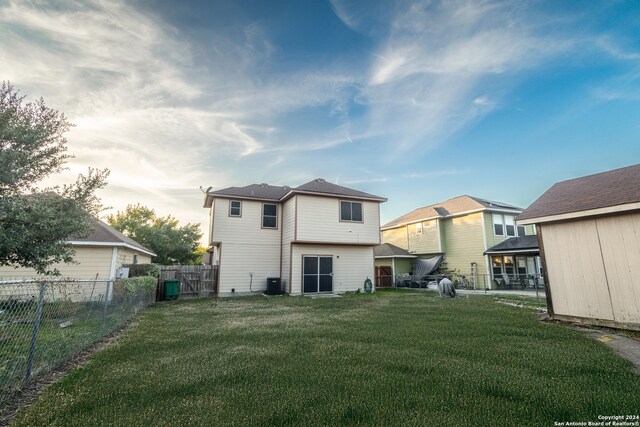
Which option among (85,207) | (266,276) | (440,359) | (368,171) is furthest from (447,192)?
(85,207)

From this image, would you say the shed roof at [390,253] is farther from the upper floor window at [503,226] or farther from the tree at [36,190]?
the tree at [36,190]

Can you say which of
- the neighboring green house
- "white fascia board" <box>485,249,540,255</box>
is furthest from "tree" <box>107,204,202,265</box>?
"white fascia board" <box>485,249,540,255</box>

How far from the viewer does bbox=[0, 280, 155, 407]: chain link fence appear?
10.5ft

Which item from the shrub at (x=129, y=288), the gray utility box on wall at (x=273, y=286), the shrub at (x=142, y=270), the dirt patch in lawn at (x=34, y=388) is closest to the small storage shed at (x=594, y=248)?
the dirt patch in lawn at (x=34, y=388)

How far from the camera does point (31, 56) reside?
7195 millimetres

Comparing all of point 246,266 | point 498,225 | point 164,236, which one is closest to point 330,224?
point 246,266

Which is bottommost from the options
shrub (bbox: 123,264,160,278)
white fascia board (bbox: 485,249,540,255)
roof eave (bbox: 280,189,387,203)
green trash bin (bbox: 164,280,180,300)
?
green trash bin (bbox: 164,280,180,300)

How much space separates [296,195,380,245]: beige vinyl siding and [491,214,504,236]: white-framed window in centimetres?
1067

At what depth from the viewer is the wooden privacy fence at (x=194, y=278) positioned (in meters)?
14.5

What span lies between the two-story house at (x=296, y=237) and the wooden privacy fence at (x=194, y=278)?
62cm

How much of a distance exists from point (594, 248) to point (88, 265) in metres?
17.9

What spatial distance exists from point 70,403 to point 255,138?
37.9ft

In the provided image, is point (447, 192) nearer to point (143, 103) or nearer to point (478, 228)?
point (478, 228)

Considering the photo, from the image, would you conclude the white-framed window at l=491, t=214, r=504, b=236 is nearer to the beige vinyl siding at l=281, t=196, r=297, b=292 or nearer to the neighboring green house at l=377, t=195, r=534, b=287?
the neighboring green house at l=377, t=195, r=534, b=287
